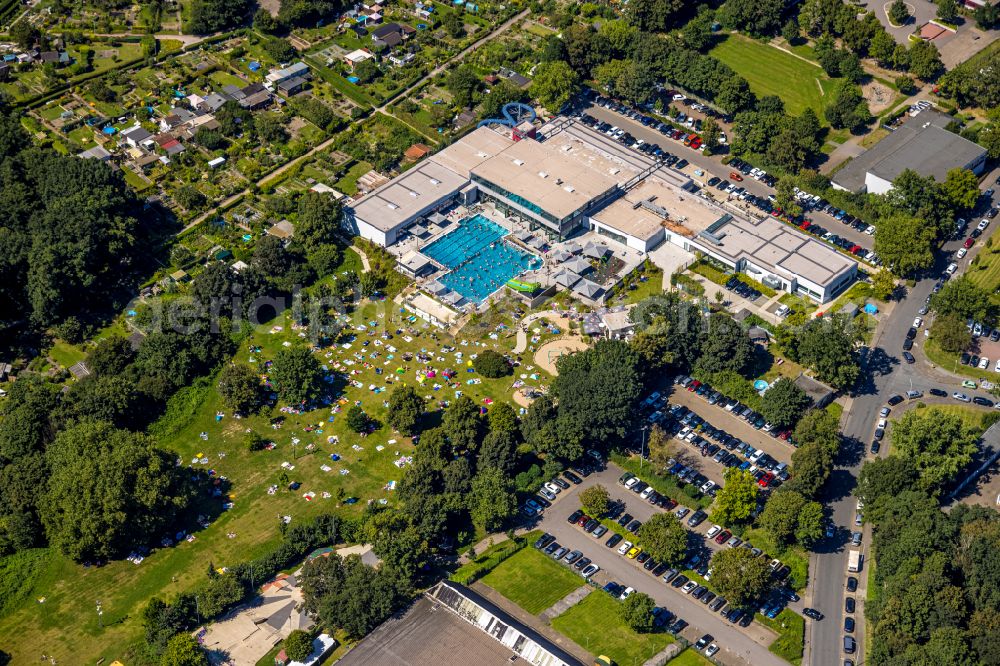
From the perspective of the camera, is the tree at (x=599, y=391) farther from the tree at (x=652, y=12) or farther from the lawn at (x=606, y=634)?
the tree at (x=652, y=12)

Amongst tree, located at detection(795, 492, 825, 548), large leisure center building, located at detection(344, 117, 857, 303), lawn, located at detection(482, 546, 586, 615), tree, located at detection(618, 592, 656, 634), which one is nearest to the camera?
tree, located at detection(618, 592, 656, 634)

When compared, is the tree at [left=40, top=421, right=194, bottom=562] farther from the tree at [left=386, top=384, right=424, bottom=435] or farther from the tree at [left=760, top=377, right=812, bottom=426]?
the tree at [left=760, top=377, right=812, bottom=426]

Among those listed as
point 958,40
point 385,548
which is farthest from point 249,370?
point 958,40

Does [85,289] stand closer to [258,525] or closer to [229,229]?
[229,229]

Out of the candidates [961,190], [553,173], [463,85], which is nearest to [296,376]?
[553,173]

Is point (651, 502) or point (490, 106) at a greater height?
point (490, 106)

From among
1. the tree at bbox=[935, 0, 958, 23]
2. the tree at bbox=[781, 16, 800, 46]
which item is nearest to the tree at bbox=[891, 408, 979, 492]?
the tree at bbox=[781, 16, 800, 46]

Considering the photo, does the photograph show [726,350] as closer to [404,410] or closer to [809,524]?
[809,524]
